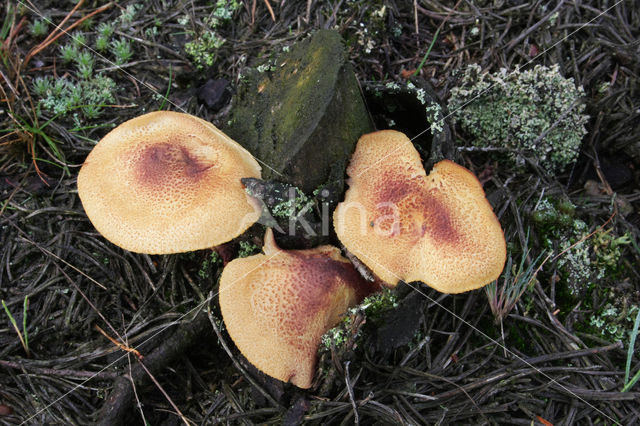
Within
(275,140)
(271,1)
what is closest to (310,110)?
(275,140)

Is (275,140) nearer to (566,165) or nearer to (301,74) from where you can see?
(301,74)

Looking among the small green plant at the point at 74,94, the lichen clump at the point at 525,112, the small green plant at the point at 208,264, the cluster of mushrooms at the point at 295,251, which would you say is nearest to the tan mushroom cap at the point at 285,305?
the cluster of mushrooms at the point at 295,251

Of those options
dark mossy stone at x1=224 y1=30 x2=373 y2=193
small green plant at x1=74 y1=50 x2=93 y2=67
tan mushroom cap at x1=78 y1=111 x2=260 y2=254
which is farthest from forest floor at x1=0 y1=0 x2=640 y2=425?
tan mushroom cap at x1=78 y1=111 x2=260 y2=254

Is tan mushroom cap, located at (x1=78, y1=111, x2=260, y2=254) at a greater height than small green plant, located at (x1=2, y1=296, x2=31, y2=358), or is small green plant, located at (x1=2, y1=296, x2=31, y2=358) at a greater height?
tan mushroom cap, located at (x1=78, y1=111, x2=260, y2=254)

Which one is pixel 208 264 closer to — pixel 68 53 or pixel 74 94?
pixel 74 94

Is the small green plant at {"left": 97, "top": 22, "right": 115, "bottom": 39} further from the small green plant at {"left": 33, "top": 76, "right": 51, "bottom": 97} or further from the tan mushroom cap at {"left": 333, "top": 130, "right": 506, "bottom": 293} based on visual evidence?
the tan mushroom cap at {"left": 333, "top": 130, "right": 506, "bottom": 293}

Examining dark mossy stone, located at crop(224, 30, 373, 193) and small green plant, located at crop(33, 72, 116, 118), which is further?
small green plant, located at crop(33, 72, 116, 118)
